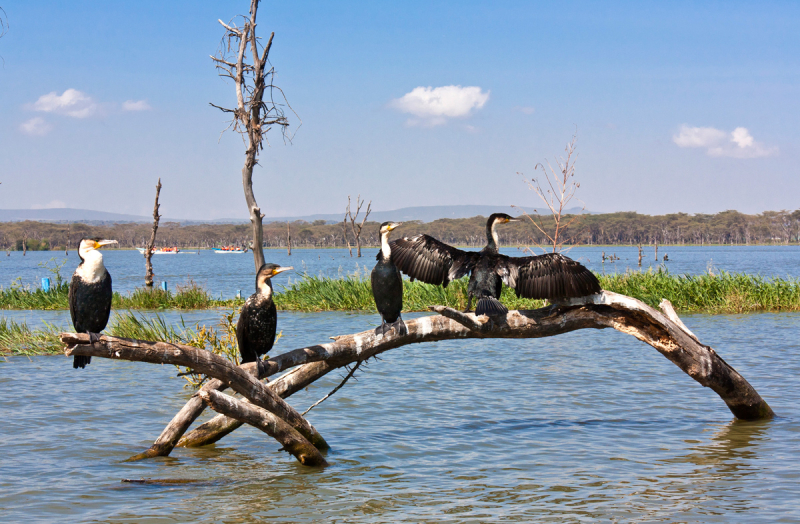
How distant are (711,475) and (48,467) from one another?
6971 millimetres

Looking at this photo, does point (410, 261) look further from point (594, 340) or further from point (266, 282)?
point (594, 340)

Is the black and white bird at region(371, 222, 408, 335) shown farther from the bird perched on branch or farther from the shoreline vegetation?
the shoreline vegetation

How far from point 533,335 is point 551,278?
2.70ft

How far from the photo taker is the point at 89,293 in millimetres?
6129

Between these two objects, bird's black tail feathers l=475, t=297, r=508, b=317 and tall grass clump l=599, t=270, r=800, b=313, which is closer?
bird's black tail feathers l=475, t=297, r=508, b=317

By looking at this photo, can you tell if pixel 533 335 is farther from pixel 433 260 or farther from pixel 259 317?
pixel 259 317

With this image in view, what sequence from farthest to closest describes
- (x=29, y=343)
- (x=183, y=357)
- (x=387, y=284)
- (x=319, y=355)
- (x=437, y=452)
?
(x=29, y=343), (x=437, y=452), (x=387, y=284), (x=319, y=355), (x=183, y=357)

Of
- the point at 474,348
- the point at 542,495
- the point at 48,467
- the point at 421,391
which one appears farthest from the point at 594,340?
the point at 48,467

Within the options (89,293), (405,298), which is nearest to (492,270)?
(89,293)

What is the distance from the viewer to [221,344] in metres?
9.85

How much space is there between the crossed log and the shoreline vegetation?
885 centimetres

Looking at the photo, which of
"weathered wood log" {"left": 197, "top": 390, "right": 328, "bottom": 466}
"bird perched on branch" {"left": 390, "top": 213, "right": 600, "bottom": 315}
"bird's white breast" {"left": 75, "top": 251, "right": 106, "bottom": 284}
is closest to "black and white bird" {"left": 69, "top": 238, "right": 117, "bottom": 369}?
"bird's white breast" {"left": 75, "top": 251, "right": 106, "bottom": 284}

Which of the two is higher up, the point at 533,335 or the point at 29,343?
the point at 533,335

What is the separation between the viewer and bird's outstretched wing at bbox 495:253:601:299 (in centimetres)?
630
